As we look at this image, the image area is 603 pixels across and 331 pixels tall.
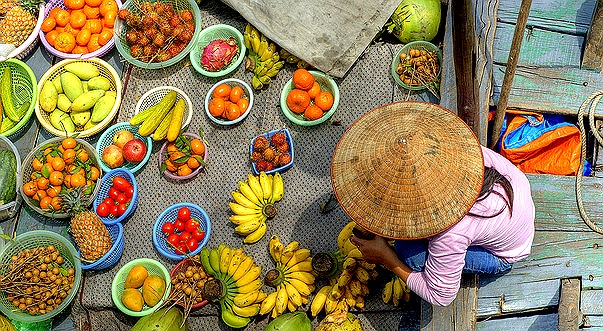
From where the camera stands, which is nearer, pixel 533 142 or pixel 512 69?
pixel 512 69

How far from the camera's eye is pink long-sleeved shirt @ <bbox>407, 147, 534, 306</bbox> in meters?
2.69

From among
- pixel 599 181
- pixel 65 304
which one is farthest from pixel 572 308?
pixel 65 304

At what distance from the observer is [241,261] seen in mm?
3852

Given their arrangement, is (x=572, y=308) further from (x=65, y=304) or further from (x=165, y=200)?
(x=65, y=304)

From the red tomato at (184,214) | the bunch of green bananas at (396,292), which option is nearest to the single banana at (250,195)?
the red tomato at (184,214)

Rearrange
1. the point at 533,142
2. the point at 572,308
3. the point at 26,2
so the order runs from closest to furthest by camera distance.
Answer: the point at 572,308
the point at 533,142
the point at 26,2

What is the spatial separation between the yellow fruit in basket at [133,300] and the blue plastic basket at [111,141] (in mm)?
899

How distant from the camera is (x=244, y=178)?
433 cm

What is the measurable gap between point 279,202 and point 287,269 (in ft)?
1.78

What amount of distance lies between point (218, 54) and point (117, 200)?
4.33 ft

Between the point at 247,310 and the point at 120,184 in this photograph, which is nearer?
the point at 247,310

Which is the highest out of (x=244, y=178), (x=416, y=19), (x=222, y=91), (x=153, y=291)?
(x=416, y=19)

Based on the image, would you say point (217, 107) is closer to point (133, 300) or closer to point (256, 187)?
point (256, 187)

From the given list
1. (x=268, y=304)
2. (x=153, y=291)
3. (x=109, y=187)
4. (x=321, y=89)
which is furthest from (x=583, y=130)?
(x=109, y=187)
